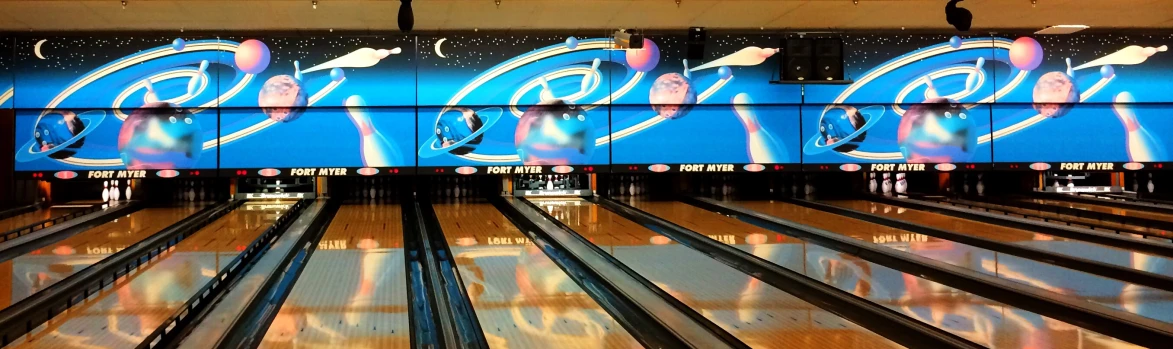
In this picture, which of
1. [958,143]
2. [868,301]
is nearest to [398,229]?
[868,301]

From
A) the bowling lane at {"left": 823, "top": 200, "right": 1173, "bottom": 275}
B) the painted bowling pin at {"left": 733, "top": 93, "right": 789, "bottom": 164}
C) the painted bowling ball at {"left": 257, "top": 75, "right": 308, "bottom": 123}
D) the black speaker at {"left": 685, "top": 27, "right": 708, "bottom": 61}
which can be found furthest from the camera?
the painted bowling pin at {"left": 733, "top": 93, "right": 789, "bottom": 164}

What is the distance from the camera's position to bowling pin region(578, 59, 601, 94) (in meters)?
7.46

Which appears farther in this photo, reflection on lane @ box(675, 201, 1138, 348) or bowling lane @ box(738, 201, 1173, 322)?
bowling lane @ box(738, 201, 1173, 322)

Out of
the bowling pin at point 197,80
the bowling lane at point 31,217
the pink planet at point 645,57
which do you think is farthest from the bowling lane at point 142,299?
the pink planet at point 645,57

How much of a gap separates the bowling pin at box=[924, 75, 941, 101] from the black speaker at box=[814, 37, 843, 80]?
0.95 m

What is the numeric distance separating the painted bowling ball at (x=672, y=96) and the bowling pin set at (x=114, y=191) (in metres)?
5.01

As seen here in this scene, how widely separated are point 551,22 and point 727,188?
263 cm

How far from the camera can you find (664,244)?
4660 millimetres

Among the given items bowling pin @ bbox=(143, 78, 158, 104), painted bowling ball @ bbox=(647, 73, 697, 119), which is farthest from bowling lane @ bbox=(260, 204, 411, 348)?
painted bowling ball @ bbox=(647, 73, 697, 119)

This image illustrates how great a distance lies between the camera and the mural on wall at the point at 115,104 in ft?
22.7

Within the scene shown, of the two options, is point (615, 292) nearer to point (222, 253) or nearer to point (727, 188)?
point (222, 253)

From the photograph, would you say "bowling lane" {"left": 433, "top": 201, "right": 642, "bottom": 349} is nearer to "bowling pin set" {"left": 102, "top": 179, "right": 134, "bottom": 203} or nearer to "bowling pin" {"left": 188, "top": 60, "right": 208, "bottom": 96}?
"bowling pin" {"left": 188, "top": 60, "right": 208, "bottom": 96}

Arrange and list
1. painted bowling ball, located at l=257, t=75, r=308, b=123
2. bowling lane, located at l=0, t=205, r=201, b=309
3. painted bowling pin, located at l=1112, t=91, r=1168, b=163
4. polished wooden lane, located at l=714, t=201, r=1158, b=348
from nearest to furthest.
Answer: polished wooden lane, located at l=714, t=201, r=1158, b=348, bowling lane, located at l=0, t=205, r=201, b=309, painted bowling ball, located at l=257, t=75, r=308, b=123, painted bowling pin, located at l=1112, t=91, r=1168, b=163

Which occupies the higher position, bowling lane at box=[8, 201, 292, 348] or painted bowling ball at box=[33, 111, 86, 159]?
painted bowling ball at box=[33, 111, 86, 159]
